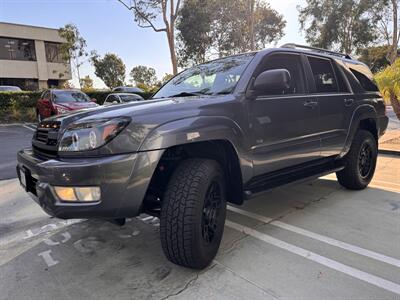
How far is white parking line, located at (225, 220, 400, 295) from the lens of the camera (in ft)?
7.32

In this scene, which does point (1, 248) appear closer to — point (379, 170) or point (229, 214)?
point (229, 214)

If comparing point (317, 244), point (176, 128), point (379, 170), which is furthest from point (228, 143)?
point (379, 170)

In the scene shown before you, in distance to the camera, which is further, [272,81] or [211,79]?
[211,79]

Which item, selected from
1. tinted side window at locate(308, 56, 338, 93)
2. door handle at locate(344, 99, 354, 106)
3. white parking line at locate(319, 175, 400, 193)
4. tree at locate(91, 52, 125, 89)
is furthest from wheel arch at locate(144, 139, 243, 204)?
tree at locate(91, 52, 125, 89)

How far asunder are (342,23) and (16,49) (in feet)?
101

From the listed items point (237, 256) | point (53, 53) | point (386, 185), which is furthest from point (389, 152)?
point (53, 53)

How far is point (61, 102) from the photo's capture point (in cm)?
1101

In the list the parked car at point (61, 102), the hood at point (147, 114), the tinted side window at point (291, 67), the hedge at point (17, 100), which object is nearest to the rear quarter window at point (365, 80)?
the tinted side window at point (291, 67)

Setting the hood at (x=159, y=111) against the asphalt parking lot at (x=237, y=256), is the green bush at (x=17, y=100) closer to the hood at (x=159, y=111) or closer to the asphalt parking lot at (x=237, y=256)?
the asphalt parking lot at (x=237, y=256)

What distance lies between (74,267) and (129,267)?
45 cm

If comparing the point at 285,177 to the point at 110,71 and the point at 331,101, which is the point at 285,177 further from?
the point at 110,71

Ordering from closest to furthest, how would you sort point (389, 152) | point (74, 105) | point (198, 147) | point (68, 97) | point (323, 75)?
point (198, 147) < point (323, 75) < point (389, 152) < point (74, 105) < point (68, 97)

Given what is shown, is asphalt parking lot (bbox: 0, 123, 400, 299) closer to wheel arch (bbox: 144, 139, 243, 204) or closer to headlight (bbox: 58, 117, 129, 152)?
wheel arch (bbox: 144, 139, 243, 204)

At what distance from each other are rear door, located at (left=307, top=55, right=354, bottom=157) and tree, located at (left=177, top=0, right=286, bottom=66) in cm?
1793
